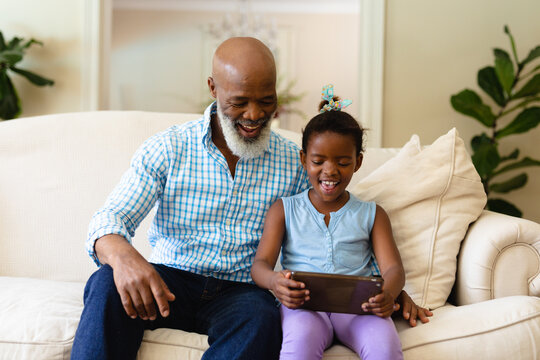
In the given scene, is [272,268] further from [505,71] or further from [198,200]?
[505,71]

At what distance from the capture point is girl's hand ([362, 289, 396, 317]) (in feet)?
4.08

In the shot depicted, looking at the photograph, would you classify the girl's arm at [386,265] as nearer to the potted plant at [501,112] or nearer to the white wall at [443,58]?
the potted plant at [501,112]

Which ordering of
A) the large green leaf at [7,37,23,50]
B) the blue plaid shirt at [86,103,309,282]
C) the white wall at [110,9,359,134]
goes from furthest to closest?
the white wall at [110,9,359,134] → the large green leaf at [7,37,23,50] → the blue plaid shirt at [86,103,309,282]

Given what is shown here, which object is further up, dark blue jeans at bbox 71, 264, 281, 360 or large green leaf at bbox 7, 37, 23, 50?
large green leaf at bbox 7, 37, 23, 50

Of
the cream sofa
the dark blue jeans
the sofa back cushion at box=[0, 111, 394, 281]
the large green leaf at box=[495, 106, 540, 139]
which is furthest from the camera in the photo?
the large green leaf at box=[495, 106, 540, 139]

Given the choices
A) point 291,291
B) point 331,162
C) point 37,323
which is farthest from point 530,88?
point 37,323

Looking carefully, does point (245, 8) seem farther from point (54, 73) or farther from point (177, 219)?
point (177, 219)

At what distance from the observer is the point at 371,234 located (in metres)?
1.56

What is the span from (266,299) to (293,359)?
0.27 m

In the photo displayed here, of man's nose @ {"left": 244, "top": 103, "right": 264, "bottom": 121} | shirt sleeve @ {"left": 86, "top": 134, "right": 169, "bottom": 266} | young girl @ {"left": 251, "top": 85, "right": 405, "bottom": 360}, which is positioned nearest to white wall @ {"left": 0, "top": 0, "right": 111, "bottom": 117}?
shirt sleeve @ {"left": 86, "top": 134, "right": 169, "bottom": 266}

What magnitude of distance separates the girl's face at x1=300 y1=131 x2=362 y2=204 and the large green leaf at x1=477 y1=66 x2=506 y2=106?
205 cm

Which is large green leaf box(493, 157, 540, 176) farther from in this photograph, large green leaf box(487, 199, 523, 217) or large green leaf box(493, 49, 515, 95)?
large green leaf box(493, 49, 515, 95)

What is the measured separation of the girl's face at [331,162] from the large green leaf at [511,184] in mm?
2054

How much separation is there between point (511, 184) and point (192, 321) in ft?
8.21
